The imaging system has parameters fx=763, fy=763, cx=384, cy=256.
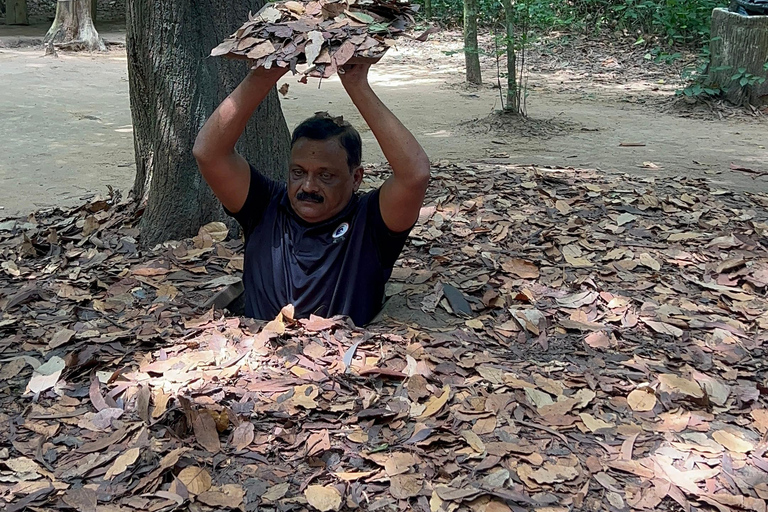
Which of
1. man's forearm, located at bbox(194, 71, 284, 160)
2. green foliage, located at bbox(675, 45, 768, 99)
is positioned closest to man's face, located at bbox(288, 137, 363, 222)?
man's forearm, located at bbox(194, 71, 284, 160)

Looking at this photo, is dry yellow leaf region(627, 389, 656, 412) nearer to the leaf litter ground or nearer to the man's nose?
the leaf litter ground

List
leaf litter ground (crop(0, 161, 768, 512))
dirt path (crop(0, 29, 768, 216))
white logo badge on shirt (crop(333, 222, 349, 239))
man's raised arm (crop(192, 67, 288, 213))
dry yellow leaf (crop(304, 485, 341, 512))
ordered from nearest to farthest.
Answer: dry yellow leaf (crop(304, 485, 341, 512)) → leaf litter ground (crop(0, 161, 768, 512)) → man's raised arm (crop(192, 67, 288, 213)) → white logo badge on shirt (crop(333, 222, 349, 239)) → dirt path (crop(0, 29, 768, 216))

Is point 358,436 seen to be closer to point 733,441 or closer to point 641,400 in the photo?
point 641,400

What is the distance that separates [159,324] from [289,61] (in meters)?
1.27

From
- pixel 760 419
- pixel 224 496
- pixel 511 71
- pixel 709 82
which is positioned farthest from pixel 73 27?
pixel 760 419

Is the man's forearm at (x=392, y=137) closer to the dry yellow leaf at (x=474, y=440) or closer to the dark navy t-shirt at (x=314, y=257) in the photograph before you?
the dark navy t-shirt at (x=314, y=257)

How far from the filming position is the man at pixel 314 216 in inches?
117

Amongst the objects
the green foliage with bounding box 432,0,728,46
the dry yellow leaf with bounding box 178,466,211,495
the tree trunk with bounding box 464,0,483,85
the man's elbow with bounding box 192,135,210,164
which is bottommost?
the dry yellow leaf with bounding box 178,466,211,495

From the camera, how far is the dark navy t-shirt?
3.16 m

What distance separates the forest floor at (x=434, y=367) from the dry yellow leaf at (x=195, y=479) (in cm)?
1

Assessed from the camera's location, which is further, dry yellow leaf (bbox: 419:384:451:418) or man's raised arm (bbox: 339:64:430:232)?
man's raised arm (bbox: 339:64:430:232)

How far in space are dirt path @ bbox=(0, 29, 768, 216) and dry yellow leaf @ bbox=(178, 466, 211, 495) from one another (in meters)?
3.91

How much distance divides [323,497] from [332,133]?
4.98 ft

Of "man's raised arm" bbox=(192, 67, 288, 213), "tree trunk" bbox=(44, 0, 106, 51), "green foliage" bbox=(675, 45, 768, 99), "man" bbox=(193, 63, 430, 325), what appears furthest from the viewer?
"tree trunk" bbox=(44, 0, 106, 51)
